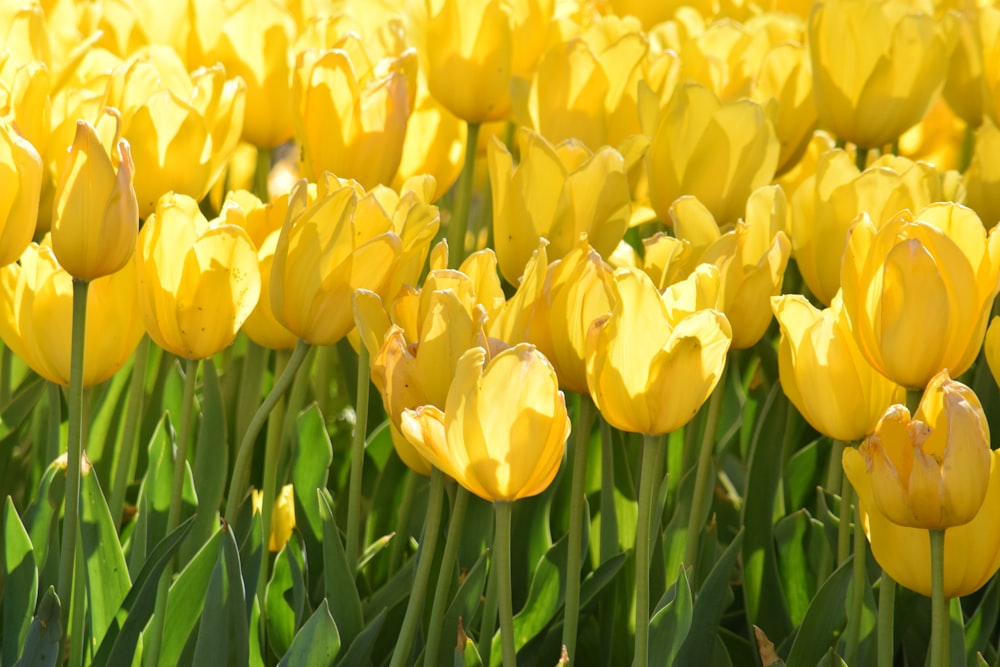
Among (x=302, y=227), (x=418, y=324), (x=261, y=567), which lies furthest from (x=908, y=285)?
Result: (x=261, y=567)

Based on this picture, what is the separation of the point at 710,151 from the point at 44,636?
2.69 ft

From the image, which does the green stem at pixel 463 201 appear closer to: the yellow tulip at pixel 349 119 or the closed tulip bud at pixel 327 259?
the yellow tulip at pixel 349 119

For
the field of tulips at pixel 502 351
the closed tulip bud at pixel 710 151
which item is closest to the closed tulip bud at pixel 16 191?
the field of tulips at pixel 502 351

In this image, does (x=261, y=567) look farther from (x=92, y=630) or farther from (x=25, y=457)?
(x=25, y=457)

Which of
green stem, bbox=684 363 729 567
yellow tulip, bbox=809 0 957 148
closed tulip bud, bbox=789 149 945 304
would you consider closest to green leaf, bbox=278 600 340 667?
green stem, bbox=684 363 729 567

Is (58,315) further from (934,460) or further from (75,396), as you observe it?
(934,460)

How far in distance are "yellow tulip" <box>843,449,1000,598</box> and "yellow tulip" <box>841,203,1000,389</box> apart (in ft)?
0.28

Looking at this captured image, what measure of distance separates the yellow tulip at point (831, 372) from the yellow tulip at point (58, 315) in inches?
22.9

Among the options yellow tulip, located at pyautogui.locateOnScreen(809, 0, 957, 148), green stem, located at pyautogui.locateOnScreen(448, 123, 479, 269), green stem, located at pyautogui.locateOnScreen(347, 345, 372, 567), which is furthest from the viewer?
green stem, located at pyautogui.locateOnScreen(448, 123, 479, 269)

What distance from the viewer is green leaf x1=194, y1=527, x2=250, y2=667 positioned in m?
1.01

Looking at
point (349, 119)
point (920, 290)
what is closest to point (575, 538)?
point (920, 290)

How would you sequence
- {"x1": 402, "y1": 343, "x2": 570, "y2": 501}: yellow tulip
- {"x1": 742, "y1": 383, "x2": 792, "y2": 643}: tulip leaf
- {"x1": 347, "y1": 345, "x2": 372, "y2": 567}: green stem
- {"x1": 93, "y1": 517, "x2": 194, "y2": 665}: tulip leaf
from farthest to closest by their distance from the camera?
{"x1": 742, "y1": 383, "x2": 792, "y2": 643}: tulip leaf, {"x1": 347, "y1": 345, "x2": 372, "y2": 567}: green stem, {"x1": 93, "y1": 517, "x2": 194, "y2": 665}: tulip leaf, {"x1": 402, "y1": 343, "x2": 570, "y2": 501}: yellow tulip

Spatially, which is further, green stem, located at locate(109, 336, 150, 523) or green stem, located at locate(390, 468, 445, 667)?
green stem, located at locate(109, 336, 150, 523)

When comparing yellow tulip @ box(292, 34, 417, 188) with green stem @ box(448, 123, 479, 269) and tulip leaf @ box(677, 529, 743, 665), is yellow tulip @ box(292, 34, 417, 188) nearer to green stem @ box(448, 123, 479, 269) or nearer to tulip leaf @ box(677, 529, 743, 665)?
green stem @ box(448, 123, 479, 269)
